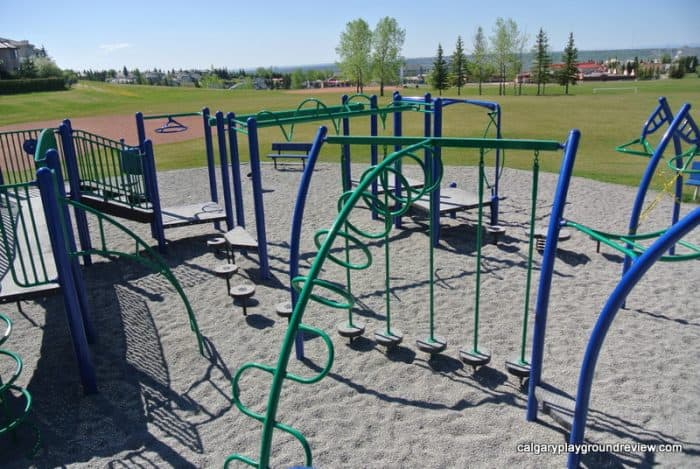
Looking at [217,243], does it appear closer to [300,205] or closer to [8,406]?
[300,205]

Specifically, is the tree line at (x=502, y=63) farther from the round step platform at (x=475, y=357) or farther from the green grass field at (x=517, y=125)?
the round step platform at (x=475, y=357)

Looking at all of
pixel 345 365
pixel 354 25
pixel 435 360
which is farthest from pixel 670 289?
pixel 354 25

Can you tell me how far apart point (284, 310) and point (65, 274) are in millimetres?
2285

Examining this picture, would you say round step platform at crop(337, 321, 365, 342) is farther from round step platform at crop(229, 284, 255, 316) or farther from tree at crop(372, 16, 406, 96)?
tree at crop(372, 16, 406, 96)

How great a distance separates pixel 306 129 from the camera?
88.8ft

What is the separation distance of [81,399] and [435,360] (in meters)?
3.29

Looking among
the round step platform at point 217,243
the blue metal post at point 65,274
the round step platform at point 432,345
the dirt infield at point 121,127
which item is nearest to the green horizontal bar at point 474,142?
the round step platform at point 432,345

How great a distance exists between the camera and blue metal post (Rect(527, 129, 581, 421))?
376 centimetres

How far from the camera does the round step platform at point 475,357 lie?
488cm

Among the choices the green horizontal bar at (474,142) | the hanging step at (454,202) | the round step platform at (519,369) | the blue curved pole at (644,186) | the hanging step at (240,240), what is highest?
the green horizontal bar at (474,142)

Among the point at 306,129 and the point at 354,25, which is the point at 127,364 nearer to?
the point at 306,129

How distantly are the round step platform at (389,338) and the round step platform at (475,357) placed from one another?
666 mm

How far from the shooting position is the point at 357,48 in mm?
61500

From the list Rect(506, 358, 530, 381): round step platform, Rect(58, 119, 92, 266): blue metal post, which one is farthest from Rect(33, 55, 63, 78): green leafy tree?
Rect(506, 358, 530, 381): round step platform
